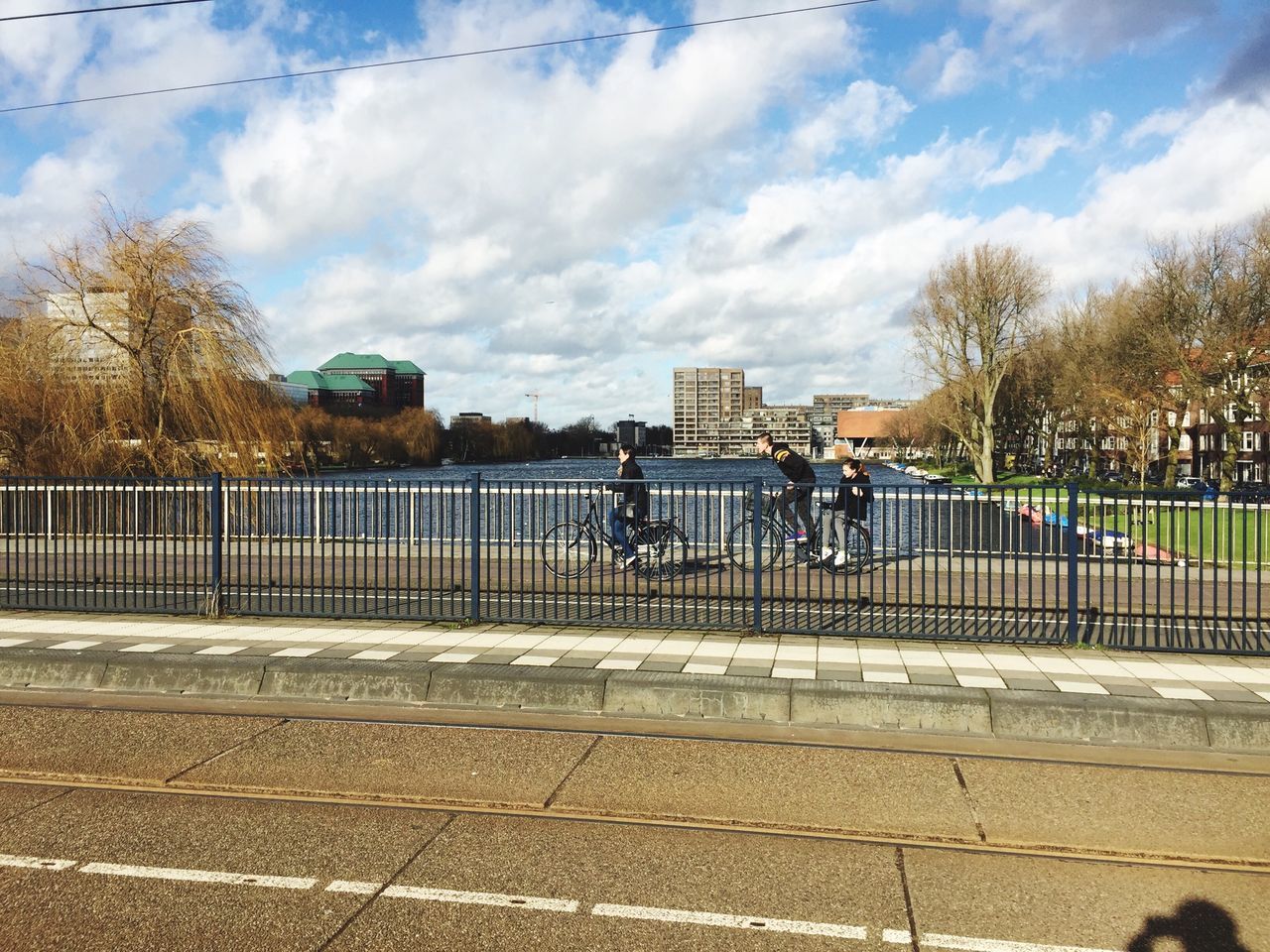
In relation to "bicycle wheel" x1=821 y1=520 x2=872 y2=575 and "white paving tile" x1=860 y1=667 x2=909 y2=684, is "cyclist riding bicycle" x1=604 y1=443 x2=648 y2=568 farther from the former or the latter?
"white paving tile" x1=860 y1=667 x2=909 y2=684

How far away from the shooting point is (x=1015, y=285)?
57.2 meters

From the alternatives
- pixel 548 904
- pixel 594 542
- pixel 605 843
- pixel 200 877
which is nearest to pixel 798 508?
pixel 594 542

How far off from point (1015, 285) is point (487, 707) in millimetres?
56229

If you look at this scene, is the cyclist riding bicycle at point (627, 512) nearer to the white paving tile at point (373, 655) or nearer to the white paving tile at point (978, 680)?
the white paving tile at point (373, 655)

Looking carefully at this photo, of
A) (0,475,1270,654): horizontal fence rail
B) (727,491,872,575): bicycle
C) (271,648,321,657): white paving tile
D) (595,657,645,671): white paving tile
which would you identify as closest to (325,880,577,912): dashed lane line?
(595,657,645,671): white paving tile

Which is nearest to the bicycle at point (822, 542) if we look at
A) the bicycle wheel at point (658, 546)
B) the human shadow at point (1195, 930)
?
the bicycle wheel at point (658, 546)

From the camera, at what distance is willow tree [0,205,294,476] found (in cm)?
2097

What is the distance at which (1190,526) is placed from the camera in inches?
368

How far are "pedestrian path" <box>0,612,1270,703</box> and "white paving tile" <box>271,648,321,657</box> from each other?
0.03 ft

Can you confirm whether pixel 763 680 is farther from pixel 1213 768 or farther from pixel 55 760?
pixel 55 760

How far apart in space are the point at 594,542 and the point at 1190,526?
6451mm

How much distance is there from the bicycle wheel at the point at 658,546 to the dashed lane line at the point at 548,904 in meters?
7.70

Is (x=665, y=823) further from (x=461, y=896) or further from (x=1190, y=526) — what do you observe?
(x=1190, y=526)

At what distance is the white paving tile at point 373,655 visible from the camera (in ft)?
28.2
